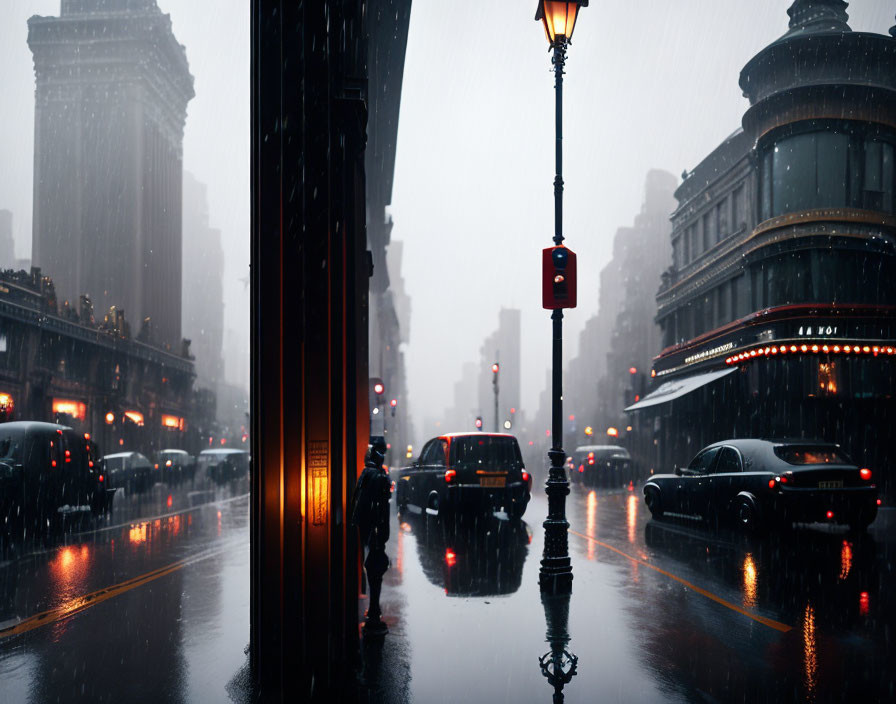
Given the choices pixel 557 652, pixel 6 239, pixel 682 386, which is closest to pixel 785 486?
pixel 557 652

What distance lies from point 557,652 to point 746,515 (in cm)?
760

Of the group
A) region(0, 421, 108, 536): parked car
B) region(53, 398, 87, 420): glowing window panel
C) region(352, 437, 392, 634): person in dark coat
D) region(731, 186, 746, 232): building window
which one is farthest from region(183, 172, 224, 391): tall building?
region(352, 437, 392, 634): person in dark coat

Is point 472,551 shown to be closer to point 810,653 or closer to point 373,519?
point 373,519

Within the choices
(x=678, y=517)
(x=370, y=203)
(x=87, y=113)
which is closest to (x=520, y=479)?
(x=678, y=517)

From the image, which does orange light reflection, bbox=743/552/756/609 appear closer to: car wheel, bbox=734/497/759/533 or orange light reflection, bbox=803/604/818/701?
orange light reflection, bbox=803/604/818/701

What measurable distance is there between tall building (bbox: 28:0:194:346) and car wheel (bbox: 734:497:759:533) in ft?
200

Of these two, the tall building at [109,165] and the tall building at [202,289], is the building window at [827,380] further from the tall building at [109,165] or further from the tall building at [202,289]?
the tall building at [202,289]

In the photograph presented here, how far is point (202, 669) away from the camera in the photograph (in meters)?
5.88

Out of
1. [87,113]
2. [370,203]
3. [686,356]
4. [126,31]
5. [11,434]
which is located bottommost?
[11,434]

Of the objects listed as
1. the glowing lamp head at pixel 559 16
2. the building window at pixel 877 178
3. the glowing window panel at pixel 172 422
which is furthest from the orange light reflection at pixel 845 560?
the glowing window panel at pixel 172 422

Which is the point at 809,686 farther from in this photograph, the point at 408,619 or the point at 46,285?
the point at 46,285

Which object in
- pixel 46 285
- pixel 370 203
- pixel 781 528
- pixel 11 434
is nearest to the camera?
pixel 781 528

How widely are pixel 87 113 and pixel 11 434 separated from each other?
7167 cm

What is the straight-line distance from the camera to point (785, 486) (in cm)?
1200
